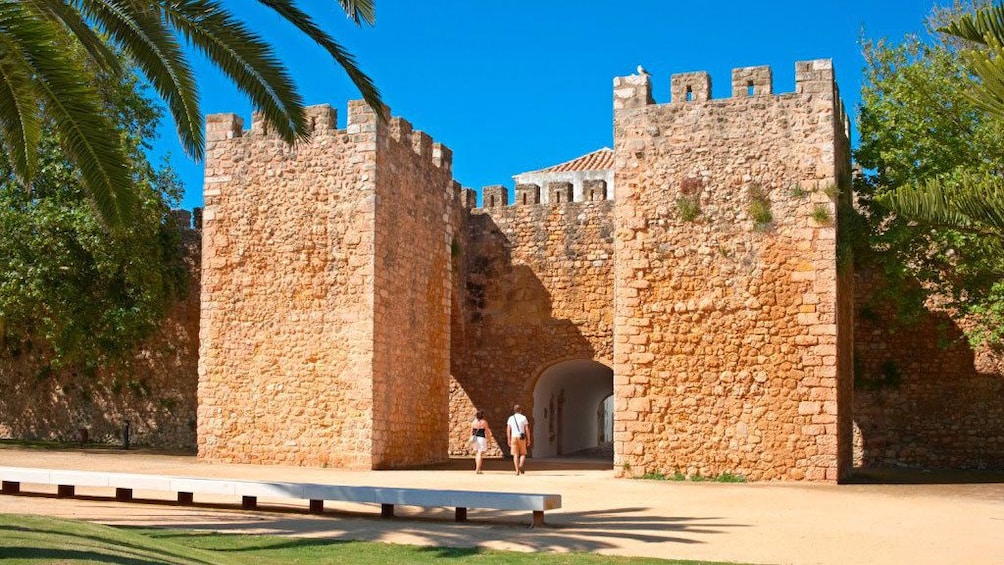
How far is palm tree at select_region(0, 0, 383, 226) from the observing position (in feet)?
25.3

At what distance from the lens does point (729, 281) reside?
14219mm

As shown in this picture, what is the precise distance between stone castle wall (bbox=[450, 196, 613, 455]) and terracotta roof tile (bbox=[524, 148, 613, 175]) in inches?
382

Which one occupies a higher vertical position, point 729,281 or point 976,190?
point 976,190

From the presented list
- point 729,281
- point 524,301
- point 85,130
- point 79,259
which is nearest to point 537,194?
point 524,301

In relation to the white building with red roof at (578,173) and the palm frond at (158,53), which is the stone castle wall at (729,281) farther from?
the white building with red roof at (578,173)

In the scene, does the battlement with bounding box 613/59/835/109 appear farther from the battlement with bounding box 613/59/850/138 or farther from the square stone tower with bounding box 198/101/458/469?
the square stone tower with bounding box 198/101/458/469

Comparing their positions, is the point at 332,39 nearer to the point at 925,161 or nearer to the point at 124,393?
the point at 925,161

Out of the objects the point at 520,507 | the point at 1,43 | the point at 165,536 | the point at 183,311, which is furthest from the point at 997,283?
the point at 183,311

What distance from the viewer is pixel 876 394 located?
59.5 ft

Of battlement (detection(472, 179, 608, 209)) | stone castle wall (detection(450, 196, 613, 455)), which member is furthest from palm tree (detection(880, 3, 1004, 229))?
battlement (detection(472, 179, 608, 209))

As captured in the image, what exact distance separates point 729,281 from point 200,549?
850cm

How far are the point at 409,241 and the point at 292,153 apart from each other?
7.45 feet

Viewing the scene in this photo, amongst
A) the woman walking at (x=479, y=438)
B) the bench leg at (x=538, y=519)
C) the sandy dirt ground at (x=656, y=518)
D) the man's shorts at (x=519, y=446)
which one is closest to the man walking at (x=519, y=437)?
the man's shorts at (x=519, y=446)

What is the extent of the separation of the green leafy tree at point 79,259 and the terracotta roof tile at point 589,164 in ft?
45.3
